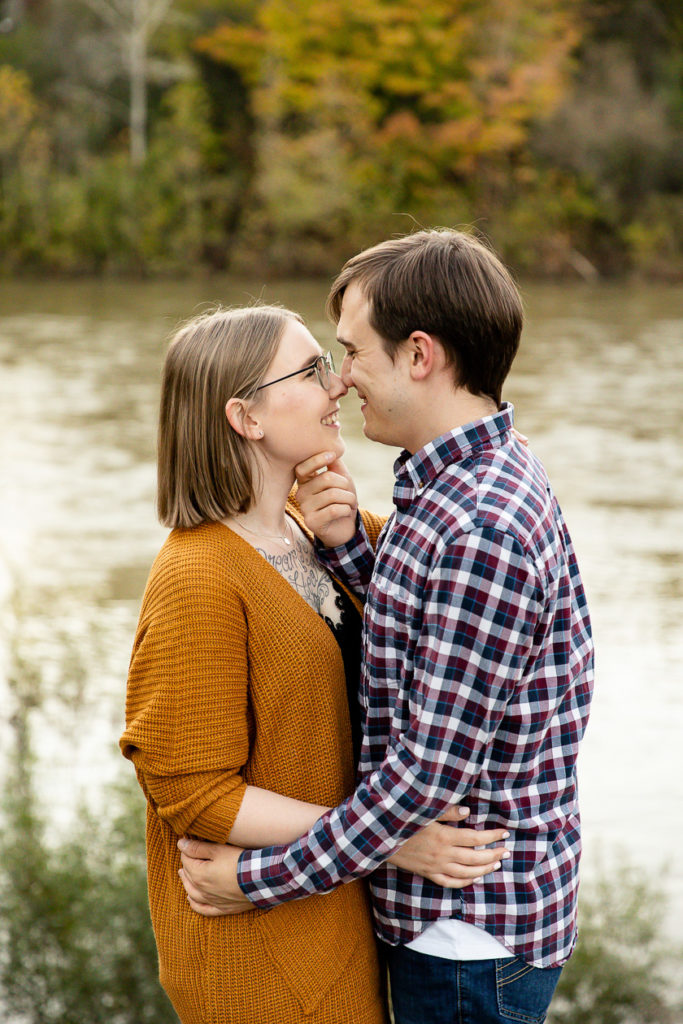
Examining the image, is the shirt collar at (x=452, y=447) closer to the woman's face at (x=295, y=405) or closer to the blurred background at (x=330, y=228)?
the woman's face at (x=295, y=405)

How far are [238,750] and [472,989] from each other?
461 mm

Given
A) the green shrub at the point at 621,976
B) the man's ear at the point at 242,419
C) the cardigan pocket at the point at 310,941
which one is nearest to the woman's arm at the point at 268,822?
the cardigan pocket at the point at 310,941

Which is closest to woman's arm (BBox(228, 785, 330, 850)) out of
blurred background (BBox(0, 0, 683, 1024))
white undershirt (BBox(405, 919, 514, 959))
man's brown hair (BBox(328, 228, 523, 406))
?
white undershirt (BBox(405, 919, 514, 959))

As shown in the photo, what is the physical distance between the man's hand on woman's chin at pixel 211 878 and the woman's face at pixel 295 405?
22.9 inches

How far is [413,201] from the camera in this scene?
25688 mm

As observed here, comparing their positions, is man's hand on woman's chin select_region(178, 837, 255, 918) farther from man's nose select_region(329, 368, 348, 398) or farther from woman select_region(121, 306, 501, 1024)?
man's nose select_region(329, 368, 348, 398)

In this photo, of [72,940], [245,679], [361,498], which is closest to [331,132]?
[361,498]

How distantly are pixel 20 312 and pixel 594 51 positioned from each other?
1486cm

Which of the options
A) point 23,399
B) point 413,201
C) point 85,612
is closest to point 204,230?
point 413,201

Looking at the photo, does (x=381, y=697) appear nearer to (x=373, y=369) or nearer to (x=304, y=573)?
(x=304, y=573)

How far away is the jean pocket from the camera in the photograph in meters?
1.61

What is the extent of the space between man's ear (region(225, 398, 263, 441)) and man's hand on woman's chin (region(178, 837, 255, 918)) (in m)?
0.59

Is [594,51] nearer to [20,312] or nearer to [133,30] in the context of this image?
[133,30]

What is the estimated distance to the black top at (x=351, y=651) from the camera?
70.4 inches
